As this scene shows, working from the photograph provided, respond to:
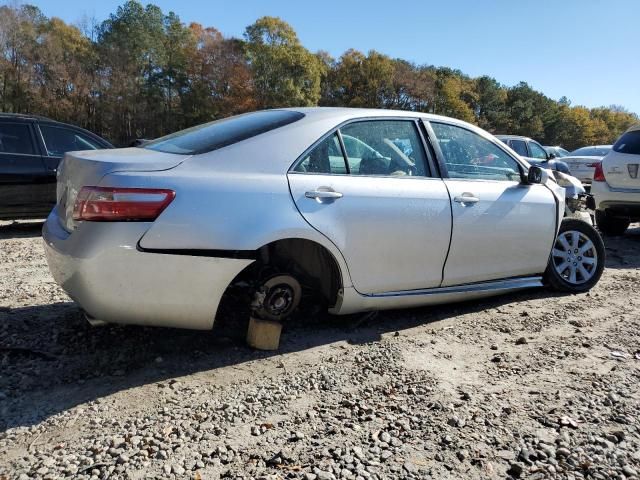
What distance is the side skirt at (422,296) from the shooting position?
335 centimetres

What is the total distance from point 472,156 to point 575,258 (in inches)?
64.5

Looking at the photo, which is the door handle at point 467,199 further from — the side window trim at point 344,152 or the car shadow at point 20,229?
the car shadow at point 20,229

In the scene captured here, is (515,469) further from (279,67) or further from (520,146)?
(279,67)

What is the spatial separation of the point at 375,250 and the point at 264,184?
0.88m

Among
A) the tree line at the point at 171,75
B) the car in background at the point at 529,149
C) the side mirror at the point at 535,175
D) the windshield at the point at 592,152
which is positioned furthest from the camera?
the tree line at the point at 171,75

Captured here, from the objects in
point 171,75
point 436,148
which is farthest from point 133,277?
point 171,75

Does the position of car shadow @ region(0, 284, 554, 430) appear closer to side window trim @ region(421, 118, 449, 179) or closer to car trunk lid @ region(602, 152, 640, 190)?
side window trim @ region(421, 118, 449, 179)

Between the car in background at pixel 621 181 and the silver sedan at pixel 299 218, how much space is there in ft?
12.7

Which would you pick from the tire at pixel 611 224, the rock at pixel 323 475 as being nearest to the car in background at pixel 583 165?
the tire at pixel 611 224

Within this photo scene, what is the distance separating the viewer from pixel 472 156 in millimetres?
3996

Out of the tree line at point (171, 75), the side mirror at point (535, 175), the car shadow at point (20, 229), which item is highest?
the tree line at point (171, 75)

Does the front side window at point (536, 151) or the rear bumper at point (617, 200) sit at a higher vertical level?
the front side window at point (536, 151)

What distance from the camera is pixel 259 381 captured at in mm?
2838

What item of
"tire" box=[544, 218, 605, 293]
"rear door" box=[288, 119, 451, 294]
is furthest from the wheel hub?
"rear door" box=[288, 119, 451, 294]
